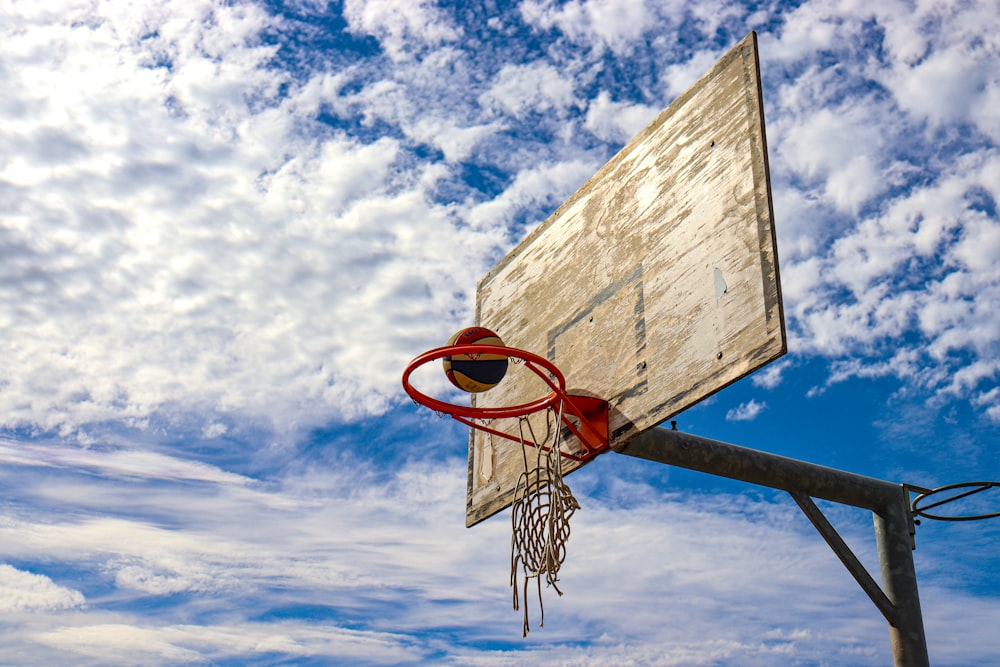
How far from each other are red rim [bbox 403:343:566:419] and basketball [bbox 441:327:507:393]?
0.04m

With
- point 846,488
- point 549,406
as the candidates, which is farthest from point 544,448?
point 846,488

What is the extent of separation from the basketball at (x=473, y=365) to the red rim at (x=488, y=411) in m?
0.04

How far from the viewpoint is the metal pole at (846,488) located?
5.86 metres

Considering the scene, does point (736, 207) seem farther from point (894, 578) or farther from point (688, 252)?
point (894, 578)

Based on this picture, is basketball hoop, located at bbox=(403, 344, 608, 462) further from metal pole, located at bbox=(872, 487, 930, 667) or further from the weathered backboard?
metal pole, located at bbox=(872, 487, 930, 667)

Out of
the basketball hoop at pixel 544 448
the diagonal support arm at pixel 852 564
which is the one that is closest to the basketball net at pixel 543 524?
the basketball hoop at pixel 544 448

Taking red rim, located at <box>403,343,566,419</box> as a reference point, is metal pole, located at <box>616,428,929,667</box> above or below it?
below

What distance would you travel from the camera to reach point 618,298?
5.64 m

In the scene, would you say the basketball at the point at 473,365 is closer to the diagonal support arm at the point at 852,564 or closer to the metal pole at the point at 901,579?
the diagonal support arm at the point at 852,564

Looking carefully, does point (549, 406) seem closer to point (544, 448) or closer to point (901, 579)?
point (544, 448)

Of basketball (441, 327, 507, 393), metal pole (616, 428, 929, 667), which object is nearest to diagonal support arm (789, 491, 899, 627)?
metal pole (616, 428, 929, 667)

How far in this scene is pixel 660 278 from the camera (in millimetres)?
5297

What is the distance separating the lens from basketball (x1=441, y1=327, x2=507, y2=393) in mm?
5438

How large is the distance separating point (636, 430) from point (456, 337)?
3.89ft
